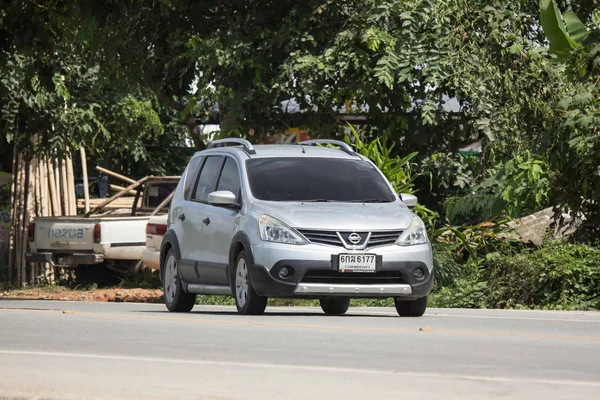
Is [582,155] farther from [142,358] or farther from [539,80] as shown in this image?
[142,358]

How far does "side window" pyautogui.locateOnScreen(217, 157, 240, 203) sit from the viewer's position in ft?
49.0

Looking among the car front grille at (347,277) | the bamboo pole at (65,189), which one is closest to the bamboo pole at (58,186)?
the bamboo pole at (65,189)

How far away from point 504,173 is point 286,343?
11.1 m

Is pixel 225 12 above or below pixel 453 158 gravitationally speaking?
above

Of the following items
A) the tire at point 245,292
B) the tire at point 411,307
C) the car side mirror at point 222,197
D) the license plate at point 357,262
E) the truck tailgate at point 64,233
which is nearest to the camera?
the license plate at point 357,262

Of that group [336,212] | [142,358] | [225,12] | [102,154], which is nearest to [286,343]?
[142,358]

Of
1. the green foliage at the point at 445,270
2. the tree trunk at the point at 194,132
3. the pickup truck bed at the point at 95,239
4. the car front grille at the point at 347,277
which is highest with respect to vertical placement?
the car front grille at the point at 347,277

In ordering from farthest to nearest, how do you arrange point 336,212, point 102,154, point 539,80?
Answer: point 102,154
point 539,80
point 336,212

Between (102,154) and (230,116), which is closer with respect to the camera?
(230,116)

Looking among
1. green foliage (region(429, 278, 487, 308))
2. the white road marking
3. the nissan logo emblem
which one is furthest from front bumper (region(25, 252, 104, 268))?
the white road marking

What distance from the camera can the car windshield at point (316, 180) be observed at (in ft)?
48.1

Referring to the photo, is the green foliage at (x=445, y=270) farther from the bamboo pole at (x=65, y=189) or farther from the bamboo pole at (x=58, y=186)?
the bamboo pole at (x=58, y=186)

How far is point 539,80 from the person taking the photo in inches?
824

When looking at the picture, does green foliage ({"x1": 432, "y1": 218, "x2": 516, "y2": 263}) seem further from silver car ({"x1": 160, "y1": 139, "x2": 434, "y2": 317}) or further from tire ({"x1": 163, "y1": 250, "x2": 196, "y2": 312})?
tire ({"x1": 163, "y1": 250, "x2": 196, "y2": 312})
